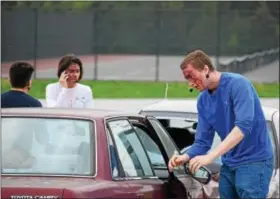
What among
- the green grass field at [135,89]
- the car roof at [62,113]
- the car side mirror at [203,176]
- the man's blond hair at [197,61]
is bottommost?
the green grass field at [135,89]

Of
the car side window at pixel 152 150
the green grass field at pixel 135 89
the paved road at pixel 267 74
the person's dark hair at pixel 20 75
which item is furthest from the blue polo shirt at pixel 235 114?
the paved road at pixel 267 74

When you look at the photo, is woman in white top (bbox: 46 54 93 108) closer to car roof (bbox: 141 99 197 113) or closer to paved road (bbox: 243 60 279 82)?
car roof (bbox: 141 99 197 113)

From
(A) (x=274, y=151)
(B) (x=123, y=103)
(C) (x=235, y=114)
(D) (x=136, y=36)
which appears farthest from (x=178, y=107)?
(D) (x=136, y=36)

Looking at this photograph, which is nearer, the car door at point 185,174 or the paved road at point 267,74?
the car door at point 185,174

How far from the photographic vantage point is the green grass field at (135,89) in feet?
103

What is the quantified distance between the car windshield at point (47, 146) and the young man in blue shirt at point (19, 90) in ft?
5.03

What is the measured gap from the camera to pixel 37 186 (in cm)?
568

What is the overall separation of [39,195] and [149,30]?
33675 mm

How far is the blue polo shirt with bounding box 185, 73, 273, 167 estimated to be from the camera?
6.42 m

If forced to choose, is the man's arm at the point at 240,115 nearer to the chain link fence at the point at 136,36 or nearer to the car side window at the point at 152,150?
the car side window at the point at 152,150

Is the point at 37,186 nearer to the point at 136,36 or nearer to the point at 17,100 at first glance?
the point at 17,100

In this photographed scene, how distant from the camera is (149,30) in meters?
39.1

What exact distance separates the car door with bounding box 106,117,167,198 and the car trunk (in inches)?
14.8

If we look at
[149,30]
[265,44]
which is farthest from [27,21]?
[265,44]
